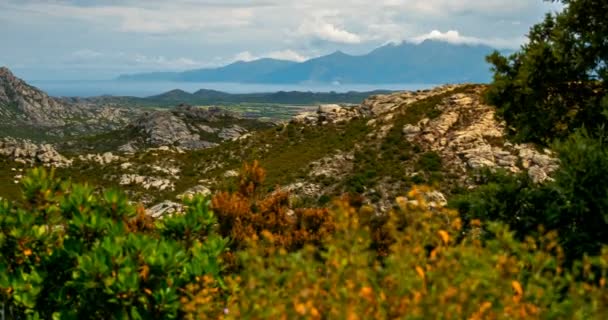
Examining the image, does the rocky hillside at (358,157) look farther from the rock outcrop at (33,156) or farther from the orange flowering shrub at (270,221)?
the orange flowering shrub at (270,221)

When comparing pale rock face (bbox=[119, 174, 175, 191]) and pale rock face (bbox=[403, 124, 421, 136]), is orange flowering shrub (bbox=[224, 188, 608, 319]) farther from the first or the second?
pale rock face (bbox=[119, 174, 175, 191])

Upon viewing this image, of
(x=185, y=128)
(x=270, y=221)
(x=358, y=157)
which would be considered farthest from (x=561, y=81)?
(x=185, y=128)

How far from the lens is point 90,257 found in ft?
22.0

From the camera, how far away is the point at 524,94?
557 inches

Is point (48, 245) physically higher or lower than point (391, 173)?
higher

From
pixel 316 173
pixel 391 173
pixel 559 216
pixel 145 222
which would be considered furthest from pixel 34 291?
pixel 316 173

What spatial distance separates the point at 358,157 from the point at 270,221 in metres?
30.2

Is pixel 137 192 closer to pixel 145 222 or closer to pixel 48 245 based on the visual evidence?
pixel 145 222

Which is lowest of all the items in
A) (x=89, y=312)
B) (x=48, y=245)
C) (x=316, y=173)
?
(x=316, y=173)

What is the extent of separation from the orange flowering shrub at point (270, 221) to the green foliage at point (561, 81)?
6349mm

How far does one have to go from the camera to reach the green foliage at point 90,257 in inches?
264

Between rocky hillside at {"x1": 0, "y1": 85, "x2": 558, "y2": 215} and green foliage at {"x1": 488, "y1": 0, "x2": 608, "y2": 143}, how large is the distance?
10.6 metres

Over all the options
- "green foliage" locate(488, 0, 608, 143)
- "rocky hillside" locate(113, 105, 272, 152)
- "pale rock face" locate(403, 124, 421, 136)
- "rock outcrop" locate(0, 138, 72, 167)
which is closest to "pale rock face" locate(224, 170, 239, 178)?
"pale rock face" locate(403, 124, 421, 136)

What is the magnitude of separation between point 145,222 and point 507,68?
11302 millimetres
